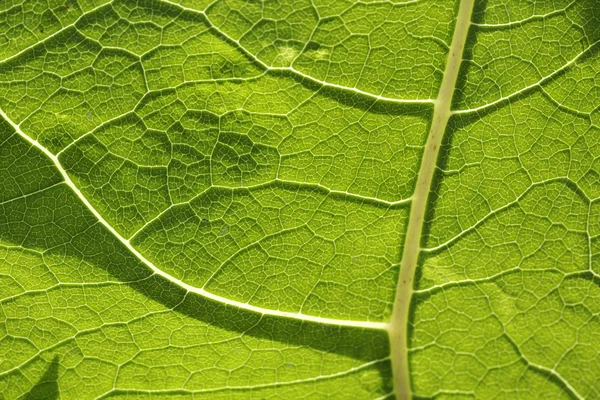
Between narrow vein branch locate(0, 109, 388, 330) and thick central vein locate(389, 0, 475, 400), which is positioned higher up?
thick central vein locate(389, 0, 475, 400)

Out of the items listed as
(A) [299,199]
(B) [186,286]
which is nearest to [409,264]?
(A) [299,199]

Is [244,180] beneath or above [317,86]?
beneath

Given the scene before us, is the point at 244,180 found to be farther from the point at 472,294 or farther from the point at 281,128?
the point at 472,294

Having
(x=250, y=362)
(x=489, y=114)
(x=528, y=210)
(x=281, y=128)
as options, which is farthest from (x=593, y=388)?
(x=281, y=128)

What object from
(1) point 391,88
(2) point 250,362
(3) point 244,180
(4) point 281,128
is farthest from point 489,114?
(2) point 250,362

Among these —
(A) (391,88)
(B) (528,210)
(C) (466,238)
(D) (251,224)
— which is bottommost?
(D) (251,224)

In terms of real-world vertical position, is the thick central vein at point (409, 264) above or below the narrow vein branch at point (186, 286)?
above

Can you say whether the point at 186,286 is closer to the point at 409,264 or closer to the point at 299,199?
the point at 299,199

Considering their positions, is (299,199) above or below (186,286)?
above
